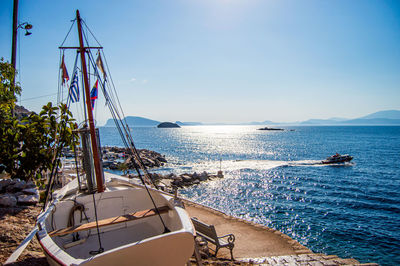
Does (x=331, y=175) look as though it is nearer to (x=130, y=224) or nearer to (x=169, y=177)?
(x=169, y=177)

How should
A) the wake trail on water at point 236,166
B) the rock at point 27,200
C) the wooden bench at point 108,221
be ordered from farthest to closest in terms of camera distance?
1. the wake trail on water at point 236,166
2. the rock at point 27,200
3. the wooden bench at point 108,221

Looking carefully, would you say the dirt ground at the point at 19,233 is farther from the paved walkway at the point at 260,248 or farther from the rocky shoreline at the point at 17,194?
the paved walkway at the point at 260,248

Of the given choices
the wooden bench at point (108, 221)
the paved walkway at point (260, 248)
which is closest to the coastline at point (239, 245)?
the paved walkway at point (260, 248)

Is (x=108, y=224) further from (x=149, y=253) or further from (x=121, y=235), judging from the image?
(x=149, y=253)

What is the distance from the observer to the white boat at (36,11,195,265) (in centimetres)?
414

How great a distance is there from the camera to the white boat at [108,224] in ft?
13.6

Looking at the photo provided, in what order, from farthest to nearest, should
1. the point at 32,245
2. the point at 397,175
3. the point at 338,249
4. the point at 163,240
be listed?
1. the point at 397,175
2. the point at 338,249
3. the point at 32,245
4. the point at 163,240

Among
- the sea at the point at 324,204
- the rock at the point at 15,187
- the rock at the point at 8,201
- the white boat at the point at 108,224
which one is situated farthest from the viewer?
the sea at the point at 324,204

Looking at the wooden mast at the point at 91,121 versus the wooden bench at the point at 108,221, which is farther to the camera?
the wooden mast at the point at 91,121

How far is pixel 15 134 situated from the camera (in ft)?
23.5

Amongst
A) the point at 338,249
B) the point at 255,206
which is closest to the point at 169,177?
the point at 255,206

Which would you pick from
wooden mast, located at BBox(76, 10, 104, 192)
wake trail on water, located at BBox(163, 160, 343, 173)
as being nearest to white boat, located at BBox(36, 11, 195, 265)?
wooden mast, located at BBox(76, 10, 104, 192)

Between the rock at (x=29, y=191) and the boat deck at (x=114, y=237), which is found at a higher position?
the rock at (x=29, y=191)

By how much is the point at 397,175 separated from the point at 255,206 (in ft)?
84.6
